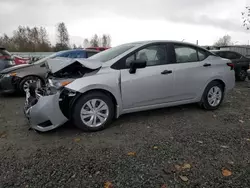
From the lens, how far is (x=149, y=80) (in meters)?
3.94

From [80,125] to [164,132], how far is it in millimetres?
1408

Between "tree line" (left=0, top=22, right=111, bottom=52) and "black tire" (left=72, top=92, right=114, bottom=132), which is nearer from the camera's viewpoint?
"black tire" (left=72, top=92, right=114, bottom=132)

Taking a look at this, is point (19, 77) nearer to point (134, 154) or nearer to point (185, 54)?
point (185, 54)

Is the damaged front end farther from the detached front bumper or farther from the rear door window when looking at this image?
the rear door window

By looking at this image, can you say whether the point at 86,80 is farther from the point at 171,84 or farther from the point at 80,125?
the point at 171,84

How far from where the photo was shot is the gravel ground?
2324 mm

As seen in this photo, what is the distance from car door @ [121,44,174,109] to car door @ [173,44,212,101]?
209 millimetres

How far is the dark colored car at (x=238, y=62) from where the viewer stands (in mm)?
9281

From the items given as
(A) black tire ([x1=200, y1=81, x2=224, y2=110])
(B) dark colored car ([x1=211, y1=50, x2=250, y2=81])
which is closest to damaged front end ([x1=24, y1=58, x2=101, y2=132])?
(A) black tire ([x1=200, y1=81, x2=224, y2=110])

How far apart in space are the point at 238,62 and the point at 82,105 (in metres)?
8.27

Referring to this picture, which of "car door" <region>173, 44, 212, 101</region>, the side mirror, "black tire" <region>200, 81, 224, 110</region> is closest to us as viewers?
the side mirror

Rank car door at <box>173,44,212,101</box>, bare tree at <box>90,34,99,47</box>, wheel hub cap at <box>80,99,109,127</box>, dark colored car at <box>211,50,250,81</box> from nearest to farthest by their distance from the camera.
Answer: wheel hub cap at <box>80,99,109,127</box>
car door at <box>173,44,212,101</box>
dark colored car at <box>211,50,250,81</box>
bare tree at <box>90,34,99,47</box>

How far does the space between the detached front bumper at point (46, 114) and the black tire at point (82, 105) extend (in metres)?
0.20

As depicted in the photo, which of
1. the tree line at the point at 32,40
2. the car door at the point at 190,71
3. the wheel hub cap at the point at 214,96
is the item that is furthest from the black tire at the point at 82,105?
the tree line at the point at 32,40
